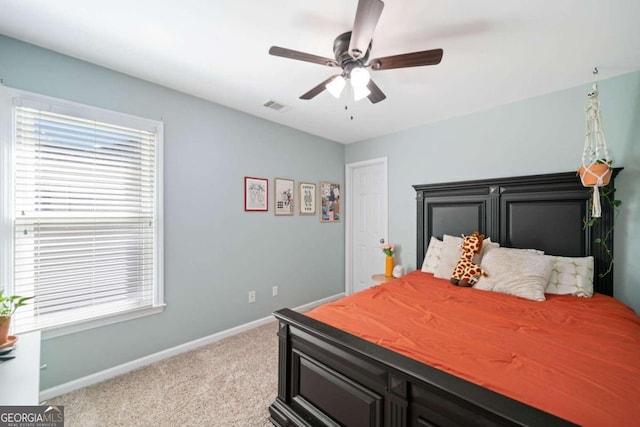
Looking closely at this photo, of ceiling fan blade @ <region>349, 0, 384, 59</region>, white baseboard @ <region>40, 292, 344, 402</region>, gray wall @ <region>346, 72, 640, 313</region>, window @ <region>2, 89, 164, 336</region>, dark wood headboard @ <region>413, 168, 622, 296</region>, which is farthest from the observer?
dark wood headboard @ <region>413, 168, 622, 296</region>

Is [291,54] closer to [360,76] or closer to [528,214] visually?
[360,76]

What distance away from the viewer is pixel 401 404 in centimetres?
110

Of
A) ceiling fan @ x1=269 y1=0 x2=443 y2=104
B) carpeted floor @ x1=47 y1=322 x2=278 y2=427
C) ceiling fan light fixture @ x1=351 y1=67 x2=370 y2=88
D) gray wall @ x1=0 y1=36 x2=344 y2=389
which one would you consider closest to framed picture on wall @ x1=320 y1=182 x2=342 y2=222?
gray wall @ x1=0 y1=36 x2=344 y2=389

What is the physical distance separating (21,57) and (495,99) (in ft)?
13.2

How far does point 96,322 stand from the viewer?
211cm

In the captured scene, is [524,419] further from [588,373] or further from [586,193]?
[586,193]

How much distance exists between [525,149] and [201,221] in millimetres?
3451

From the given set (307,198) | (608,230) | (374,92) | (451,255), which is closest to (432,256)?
(451,255)

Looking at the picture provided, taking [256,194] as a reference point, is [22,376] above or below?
below

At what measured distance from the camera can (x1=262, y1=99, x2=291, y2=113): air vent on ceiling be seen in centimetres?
279

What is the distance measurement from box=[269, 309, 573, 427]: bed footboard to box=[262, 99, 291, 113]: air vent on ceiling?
7.13 feet

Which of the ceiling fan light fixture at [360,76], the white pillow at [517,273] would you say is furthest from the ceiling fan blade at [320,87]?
the white pillow at [517,273]

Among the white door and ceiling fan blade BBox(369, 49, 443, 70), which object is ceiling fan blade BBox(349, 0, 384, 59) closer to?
ceiling fan blade BBox(369, 49, 443, 70)

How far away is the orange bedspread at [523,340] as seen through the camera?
0.94 m
